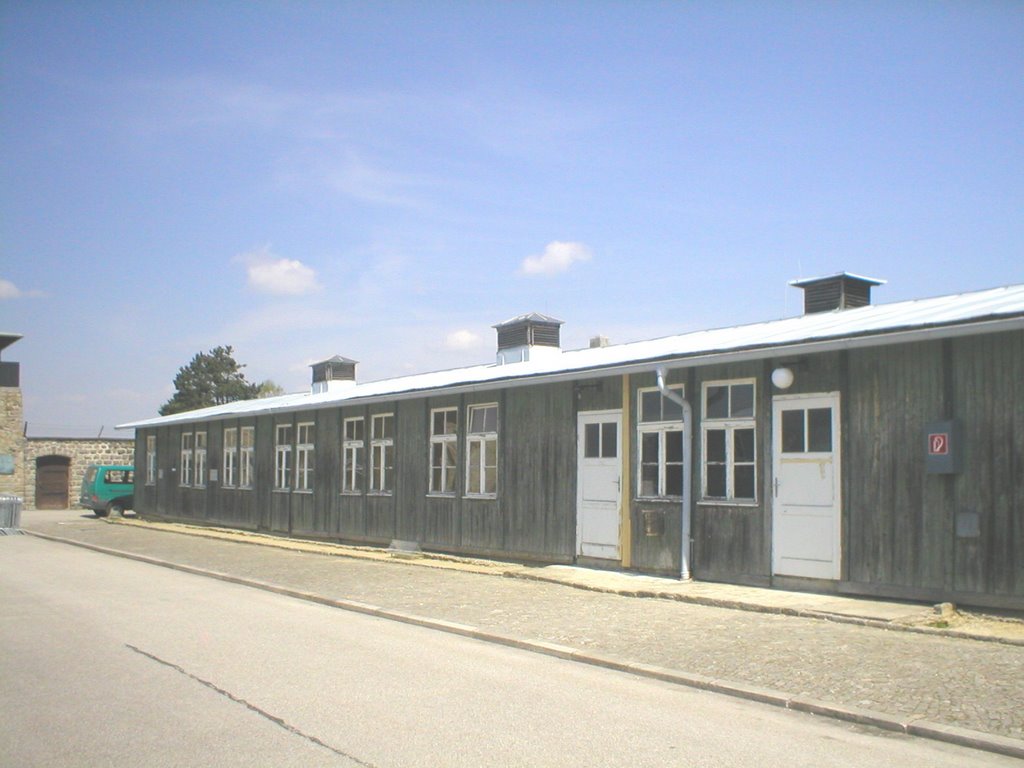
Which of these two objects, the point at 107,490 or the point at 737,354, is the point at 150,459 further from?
the point at 737,354

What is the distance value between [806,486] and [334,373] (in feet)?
70.5

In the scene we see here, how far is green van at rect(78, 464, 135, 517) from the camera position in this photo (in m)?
37.8

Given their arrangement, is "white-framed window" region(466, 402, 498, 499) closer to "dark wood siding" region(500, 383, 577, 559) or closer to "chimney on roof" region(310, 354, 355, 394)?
"dark wood siding" region(500, 383, 577, 559)

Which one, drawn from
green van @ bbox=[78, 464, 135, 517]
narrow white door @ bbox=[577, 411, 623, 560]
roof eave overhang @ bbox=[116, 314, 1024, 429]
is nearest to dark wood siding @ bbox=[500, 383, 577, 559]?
narrow white door @ bbox=[577, 411, 623, 560]

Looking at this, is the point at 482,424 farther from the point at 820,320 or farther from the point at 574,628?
the point at 574,628

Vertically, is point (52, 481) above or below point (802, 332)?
below

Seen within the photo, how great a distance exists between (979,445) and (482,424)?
9.91 metres

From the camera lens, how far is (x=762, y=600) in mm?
11844

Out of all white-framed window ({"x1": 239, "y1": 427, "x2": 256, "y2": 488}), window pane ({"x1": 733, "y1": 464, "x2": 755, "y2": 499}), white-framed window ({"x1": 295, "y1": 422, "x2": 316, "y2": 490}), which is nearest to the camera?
window pane ({"x1": 733, "y1": 464, "x2": 755, "y2": 499})

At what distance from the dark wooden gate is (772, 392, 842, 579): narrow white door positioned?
3916 cm

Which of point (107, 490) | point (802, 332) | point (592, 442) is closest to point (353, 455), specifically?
point (592, 442)

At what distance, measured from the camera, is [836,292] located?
16.9 metres

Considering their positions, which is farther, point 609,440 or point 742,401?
point 609,440

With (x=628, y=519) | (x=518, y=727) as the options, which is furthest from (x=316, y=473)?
(x=518, y=727)
